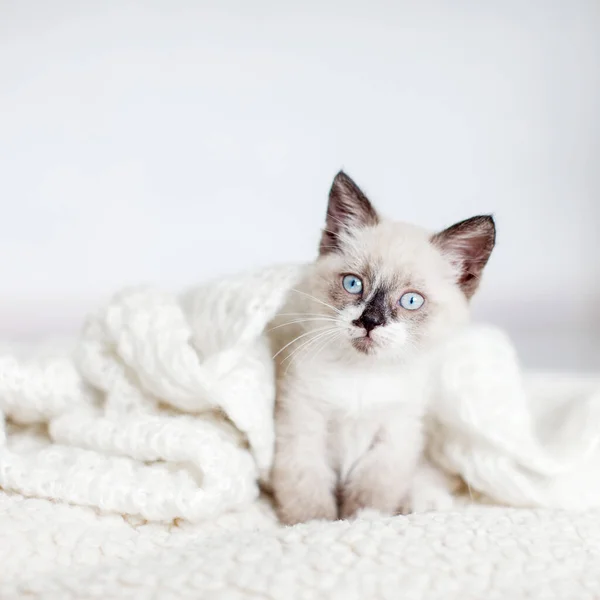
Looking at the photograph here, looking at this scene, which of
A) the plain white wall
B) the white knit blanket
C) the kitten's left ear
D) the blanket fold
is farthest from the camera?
the plain white wall

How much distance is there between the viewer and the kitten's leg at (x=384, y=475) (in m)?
1.18

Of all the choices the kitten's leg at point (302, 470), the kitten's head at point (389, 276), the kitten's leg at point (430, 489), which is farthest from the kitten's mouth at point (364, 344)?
Result: the kitten's leg at point (430, 489)

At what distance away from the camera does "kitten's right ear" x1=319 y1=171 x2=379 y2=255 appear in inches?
48.4

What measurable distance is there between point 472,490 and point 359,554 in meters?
0.42

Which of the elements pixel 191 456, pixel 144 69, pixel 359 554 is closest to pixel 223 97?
pixel 144 69

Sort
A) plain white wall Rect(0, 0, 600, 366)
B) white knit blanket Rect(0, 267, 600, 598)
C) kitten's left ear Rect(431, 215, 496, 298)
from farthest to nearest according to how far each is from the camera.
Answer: plain white wall Rect(0, 0, 600, 366) < kitten's left ear Rect(431, 215, 496, 298) < white knit blanket Rect(0, 267, 600, 598)

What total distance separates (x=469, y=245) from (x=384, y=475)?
403mm

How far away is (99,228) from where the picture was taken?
2357mm

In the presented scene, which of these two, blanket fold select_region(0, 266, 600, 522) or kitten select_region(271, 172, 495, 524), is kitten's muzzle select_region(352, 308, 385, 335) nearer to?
kitten select_region(271, 172, 495, 524)

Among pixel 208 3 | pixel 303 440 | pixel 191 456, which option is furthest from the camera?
pixel 208 3

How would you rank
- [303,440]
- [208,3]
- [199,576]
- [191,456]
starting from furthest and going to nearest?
[208,3]
[303,440]
[191,456]
[199,576]

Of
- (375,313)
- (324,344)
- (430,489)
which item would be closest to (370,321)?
(375,313)

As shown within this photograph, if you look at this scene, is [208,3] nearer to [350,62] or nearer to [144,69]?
[144,69]

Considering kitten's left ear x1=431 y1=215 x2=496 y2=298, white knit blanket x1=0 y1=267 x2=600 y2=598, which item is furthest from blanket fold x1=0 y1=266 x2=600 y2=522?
kitten's left ear x1=431 y1=215 x2=496 y2=298
